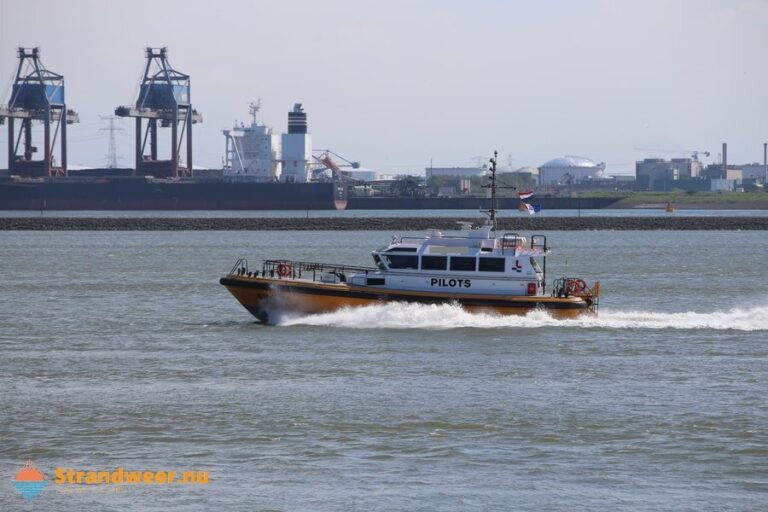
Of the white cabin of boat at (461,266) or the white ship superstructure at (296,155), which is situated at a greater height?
the white ship superstructure at (296,155)

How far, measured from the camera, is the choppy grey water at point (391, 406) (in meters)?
16.7

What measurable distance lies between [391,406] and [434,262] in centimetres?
944

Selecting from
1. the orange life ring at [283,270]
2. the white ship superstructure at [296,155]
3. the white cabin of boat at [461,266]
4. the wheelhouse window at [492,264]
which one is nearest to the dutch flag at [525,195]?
the white cabin of boat at [461,266]

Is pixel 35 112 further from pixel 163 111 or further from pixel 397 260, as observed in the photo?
pixel 397 260

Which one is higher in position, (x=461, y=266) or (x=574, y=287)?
(x=461, y=266)

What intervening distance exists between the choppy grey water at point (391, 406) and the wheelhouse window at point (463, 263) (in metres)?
1.15

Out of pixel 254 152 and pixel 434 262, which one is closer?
pixel 434 262

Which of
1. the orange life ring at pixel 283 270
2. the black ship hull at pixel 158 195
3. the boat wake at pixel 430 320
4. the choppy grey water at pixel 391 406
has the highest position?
the black ship hull at pixel 158 195

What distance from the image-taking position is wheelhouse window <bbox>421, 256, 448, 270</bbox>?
101 feet

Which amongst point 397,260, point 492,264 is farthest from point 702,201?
point 397,260

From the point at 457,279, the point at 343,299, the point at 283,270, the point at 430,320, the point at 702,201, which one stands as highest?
the point at 702,201

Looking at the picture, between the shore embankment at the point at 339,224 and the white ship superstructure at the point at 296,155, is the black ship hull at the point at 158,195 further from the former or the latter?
the shore embankment at the point at 339,224

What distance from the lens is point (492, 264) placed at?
30.7m

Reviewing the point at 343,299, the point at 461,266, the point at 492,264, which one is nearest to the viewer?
the point at 492,264
